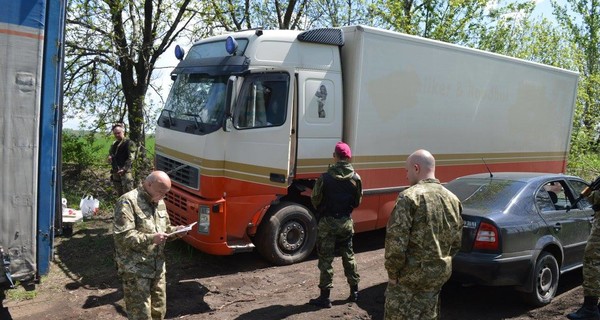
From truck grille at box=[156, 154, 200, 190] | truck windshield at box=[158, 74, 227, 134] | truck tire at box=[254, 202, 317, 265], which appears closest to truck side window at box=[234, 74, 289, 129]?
truck windshield at box=[158, 74, 227, 134]

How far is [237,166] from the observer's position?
647 centimetres

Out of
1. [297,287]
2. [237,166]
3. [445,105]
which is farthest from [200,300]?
[445,105]

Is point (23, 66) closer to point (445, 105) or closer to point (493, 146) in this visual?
point (445, 105)

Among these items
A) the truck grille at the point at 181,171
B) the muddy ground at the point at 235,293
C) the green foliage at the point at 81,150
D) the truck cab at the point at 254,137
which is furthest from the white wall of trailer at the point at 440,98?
the green foliage at the point at 81,150

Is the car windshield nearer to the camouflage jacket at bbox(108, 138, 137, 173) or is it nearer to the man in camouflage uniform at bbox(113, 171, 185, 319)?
the man in camouflage uniform at bbox(113, 171, 185, 319)

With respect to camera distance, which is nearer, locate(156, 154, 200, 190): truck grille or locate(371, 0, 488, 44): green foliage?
locate(156, 154, 200, 190): truck grille

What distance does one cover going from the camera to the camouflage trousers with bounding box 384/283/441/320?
3.56m

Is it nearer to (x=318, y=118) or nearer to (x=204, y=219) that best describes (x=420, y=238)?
(x=204, y=219)

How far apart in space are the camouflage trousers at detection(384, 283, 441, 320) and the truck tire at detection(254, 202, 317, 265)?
129 inches

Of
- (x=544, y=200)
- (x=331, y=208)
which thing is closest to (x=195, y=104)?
(x=331, y=208)

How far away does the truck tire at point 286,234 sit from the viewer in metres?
6.73

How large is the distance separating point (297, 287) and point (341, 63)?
335cm

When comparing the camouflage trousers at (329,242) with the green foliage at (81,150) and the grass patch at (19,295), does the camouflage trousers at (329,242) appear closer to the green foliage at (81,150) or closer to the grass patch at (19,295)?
the grass patch at (19,295)

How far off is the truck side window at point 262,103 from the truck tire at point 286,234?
1.24 m
